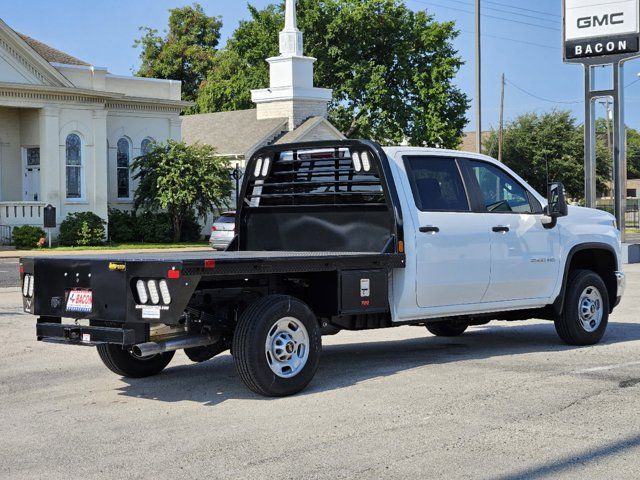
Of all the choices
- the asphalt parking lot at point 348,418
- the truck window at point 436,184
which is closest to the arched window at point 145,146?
the asphalt parking lot at point 348,418

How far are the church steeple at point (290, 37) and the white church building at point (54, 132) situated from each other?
1139cm

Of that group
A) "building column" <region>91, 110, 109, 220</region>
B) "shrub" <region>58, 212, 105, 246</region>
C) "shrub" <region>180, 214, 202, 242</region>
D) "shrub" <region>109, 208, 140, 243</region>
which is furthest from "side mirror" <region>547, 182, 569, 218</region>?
"shrub" <region>180, 214, 202, 242</region>

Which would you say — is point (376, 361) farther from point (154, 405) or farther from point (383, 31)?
point (383, 31)

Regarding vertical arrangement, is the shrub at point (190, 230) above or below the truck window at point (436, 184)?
below

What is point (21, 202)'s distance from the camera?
1400 inches

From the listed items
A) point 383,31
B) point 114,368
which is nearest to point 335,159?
point 114,368

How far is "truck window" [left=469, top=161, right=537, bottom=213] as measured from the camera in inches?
399

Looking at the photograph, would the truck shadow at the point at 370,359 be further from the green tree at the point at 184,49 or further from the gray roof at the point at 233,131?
the green tree at the point at 184,49

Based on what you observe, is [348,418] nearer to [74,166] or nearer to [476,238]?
[476,238]

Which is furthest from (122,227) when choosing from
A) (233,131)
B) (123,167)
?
(233,131)

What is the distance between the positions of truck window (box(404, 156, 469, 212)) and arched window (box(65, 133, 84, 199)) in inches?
1162

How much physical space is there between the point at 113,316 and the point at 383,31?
51356mm

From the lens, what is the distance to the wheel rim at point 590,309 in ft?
36.0

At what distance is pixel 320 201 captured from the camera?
9844 mm
